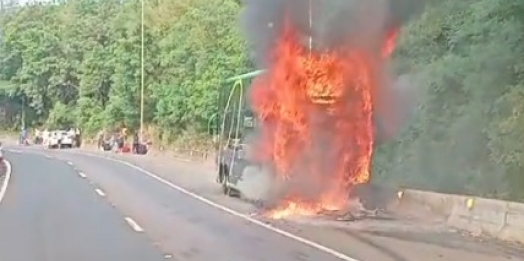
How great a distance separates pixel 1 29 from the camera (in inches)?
4072

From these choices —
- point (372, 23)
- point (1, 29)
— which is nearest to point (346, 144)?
point (372, 23)

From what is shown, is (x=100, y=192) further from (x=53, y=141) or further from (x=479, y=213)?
(x=53, y=141)

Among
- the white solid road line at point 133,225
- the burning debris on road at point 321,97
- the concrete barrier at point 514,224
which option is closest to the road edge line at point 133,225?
the white solid road line at point 133,225

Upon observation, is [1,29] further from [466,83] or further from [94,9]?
[466,83]

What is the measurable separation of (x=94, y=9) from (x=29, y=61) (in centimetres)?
796

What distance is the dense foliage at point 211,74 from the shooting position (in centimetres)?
2136

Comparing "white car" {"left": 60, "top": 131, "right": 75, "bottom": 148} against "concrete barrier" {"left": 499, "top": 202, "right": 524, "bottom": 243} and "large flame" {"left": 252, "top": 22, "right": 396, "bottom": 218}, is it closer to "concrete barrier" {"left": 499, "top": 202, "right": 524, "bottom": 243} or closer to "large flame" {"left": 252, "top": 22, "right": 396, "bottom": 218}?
"large flame" {"left": 252, "top": 22, "right": 396, "bottom": 218}

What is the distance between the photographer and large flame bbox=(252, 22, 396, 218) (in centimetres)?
2008

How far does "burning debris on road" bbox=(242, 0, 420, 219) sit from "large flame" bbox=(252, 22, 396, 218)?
0.02 metres

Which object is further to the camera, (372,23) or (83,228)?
(372,23)

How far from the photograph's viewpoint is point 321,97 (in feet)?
66.1

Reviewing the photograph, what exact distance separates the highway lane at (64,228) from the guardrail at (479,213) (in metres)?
5.55

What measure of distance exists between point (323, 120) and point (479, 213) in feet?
15.0

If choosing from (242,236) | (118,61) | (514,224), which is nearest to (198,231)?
(242,236)
